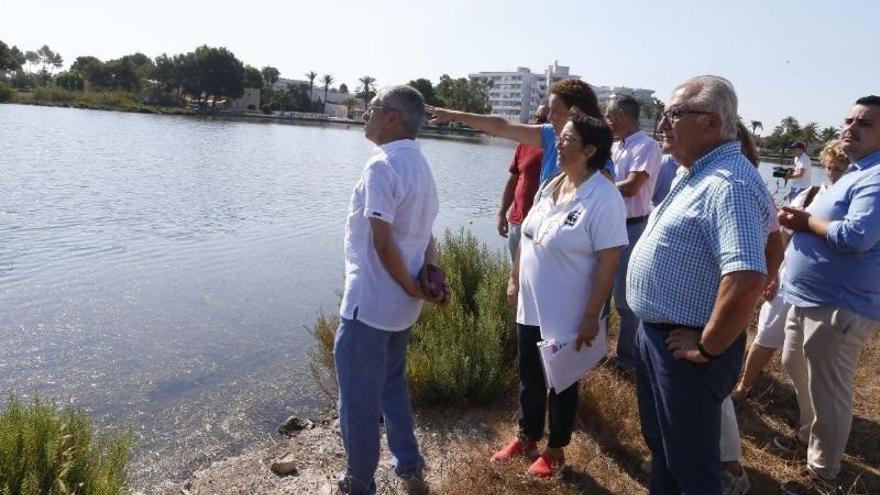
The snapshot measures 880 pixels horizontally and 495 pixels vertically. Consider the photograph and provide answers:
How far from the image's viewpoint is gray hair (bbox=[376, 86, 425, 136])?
302 cm

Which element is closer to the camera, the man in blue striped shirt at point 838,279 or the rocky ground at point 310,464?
the man in blue striped shirt at point 838,279

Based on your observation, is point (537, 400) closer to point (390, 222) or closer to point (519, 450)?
point (519, 450)

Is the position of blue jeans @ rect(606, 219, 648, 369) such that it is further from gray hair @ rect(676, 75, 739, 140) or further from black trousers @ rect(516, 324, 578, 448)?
gray hair @ rect(676, 75, 739, 140)

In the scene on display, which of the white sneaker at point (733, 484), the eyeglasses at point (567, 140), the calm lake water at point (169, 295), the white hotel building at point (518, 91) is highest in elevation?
the white hotel building at point (518, 91)

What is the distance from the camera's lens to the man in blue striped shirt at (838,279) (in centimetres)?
316

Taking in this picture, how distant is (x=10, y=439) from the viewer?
2625mm

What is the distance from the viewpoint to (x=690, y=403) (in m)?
2.46

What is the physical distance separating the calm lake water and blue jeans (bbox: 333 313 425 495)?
5.80 ft

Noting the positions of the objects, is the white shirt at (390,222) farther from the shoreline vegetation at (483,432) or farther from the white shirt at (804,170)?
the white shirt at (804,170)

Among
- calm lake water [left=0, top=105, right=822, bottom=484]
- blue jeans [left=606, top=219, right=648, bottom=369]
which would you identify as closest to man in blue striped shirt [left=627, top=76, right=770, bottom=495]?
blue jeans [left=606, top=219, right=648, bottom=369]

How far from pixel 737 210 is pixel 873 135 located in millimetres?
1686

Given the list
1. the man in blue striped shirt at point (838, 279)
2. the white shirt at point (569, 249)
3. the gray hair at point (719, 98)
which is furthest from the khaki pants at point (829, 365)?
the gray hair at point (719, 98)

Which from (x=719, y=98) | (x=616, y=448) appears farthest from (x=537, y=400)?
(x=719, y=98)

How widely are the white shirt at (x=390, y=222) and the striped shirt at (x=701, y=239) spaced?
1.02m
